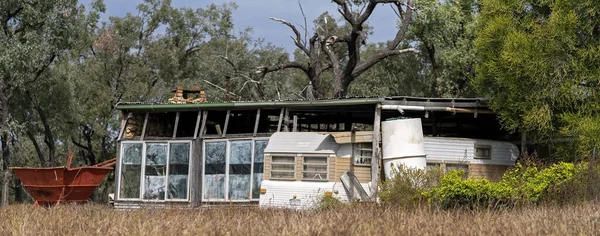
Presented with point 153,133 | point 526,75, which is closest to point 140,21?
point 153,133

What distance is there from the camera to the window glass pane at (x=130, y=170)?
29.2 meters

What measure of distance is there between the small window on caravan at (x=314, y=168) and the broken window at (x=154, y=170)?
5.20 meters

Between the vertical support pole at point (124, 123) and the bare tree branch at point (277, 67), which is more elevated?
the bare tree branch at point (277, 67)

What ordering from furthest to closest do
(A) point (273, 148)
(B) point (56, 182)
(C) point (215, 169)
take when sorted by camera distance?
(B) point (56, 182), (C) point (215, 169), (A) point (273, 148)

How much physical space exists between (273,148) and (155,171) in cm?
554

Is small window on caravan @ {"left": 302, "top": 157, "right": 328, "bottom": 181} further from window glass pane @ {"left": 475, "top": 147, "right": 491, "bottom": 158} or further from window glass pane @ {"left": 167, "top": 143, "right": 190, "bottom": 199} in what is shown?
window glass pane @ {"left": 167, "top": 143, "right": 190, "bottom": 199}

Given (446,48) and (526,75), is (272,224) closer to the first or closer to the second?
(526,75)

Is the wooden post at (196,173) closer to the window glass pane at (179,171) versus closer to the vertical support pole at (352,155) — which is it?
the window glass pane at (179,171)

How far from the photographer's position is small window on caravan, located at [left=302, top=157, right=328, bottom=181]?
2502 centimetres

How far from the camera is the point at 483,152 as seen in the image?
2541 cm

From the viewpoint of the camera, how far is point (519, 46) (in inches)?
997

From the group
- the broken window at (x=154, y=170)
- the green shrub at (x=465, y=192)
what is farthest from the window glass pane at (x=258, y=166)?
the green shrub at (x=465, y=192)

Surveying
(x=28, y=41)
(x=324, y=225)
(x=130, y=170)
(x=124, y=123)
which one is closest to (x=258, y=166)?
(x=130, y=170)

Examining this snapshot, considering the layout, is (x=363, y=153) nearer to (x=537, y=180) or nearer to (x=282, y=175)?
(x=282, y=175)
